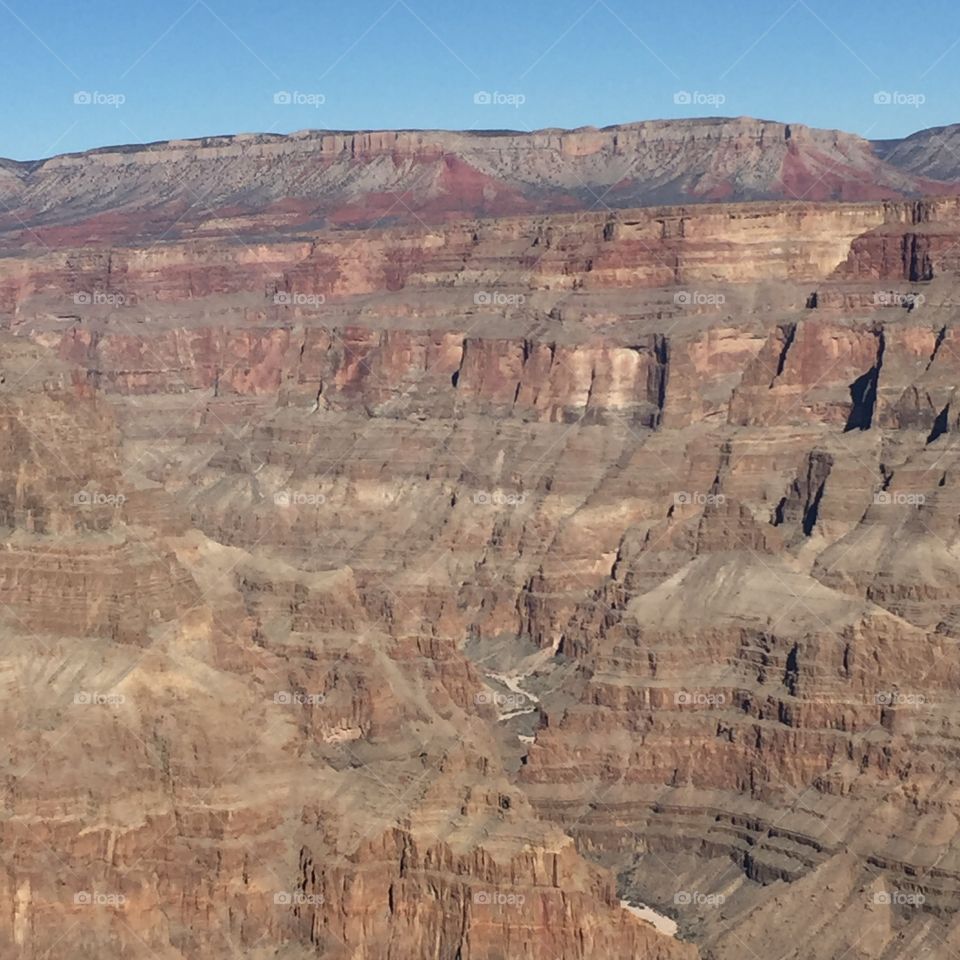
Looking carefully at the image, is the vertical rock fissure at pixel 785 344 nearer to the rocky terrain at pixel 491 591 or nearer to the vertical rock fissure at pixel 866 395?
the rocky terrain at pixel 491 591

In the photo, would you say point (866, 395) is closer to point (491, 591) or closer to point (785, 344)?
point (785, 344)

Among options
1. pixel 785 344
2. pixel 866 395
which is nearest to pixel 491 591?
pixel 866 395

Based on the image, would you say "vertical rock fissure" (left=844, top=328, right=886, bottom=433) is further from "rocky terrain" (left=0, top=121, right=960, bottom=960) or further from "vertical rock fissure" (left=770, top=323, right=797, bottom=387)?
"vertical rock fissure" (left=770, top=323, right=797, bottom=387)

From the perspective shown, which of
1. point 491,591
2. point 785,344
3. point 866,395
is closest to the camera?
point 491,591

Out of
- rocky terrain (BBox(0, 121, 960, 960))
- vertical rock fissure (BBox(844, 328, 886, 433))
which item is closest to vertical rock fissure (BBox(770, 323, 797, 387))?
rocky terrain (BBox(0, 121, 960, 960))

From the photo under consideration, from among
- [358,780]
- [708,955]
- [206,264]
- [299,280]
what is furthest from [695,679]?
[206,264]

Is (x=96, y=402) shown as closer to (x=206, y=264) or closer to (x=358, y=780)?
(x=358, y=780)

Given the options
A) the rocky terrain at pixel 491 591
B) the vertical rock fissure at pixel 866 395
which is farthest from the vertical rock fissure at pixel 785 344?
the vertical rock fissure at pixel 866 395

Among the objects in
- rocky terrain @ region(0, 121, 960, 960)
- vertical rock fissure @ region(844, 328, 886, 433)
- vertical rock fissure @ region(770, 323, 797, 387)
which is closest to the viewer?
rocky terrain @ region(0, 121, 960, 960)
